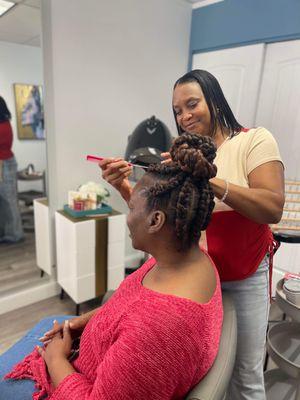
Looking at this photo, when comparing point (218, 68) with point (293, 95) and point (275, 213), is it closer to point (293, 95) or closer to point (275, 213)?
point (293, 95)

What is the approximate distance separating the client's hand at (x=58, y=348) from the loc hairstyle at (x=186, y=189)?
1.59 feet

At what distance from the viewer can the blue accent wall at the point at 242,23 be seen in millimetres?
2025

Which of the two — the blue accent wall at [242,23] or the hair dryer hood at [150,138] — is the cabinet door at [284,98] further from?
the hair dryer hood at [150,138]

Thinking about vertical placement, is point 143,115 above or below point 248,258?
above

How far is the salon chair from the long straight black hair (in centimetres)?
207

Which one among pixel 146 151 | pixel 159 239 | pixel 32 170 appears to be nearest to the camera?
pixel 159 239

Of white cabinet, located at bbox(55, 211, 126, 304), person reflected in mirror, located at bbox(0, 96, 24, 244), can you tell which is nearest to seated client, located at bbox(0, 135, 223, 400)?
white cabinet, located at bbox(55, 211, 126, 304)

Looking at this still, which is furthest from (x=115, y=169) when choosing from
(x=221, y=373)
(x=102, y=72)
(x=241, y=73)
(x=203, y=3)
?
(x=203, y=3)

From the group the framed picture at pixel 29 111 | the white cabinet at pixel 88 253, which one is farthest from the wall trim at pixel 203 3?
the white cabinet at pixel 88 253

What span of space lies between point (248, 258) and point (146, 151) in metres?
1.03

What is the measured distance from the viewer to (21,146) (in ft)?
7.54

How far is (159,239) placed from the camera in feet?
2.28

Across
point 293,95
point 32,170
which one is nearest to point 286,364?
point 293,95

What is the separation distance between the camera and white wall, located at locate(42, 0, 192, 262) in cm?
197
